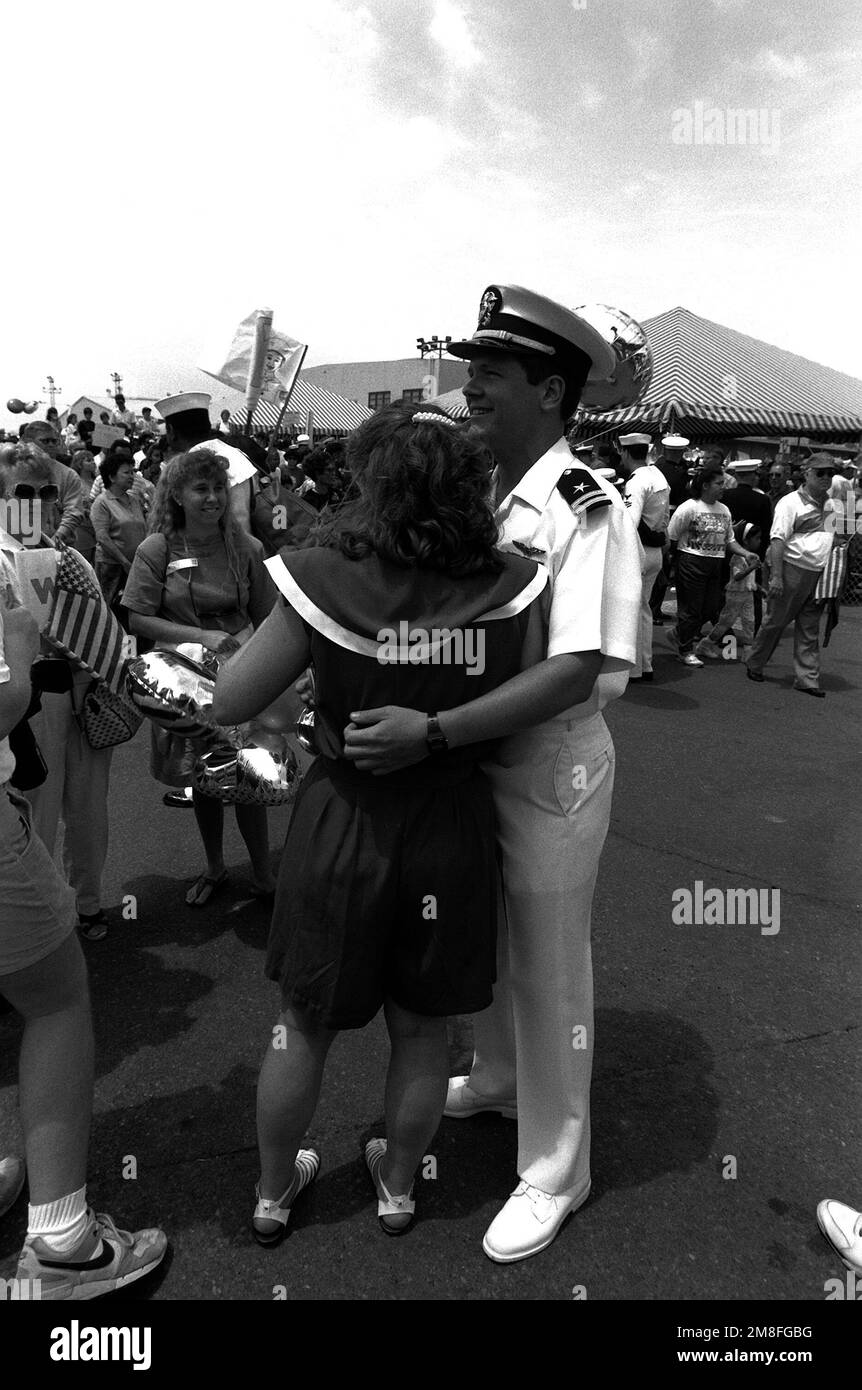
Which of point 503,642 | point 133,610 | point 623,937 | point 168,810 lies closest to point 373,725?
point 503,642

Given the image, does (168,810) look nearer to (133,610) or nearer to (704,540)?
(133,610)

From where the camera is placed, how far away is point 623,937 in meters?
3.23

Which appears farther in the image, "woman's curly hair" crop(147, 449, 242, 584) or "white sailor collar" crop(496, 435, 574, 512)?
"woman's curly hair" crop(147, 449, 242, 584)

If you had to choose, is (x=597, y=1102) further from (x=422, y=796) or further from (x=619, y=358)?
(x=619, y=358)

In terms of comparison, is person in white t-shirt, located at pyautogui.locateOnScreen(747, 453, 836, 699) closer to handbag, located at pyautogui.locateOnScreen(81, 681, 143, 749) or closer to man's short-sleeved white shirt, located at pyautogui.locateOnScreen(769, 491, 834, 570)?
man's short-sleeved white shirt, located at pyautogui.locateOnScreen(769, 491, 834, 570)

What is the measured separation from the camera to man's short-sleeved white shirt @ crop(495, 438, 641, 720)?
1.62 m

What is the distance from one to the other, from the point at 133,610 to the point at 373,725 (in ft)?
5.82

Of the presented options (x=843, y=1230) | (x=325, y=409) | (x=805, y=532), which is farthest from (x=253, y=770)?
(x=325, y=409)

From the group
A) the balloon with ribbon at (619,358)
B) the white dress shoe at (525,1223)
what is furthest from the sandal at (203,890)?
the balloon with ribbon at (619,358)

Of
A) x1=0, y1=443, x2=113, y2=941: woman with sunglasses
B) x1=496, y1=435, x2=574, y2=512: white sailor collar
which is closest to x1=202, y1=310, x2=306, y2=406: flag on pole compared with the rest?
x1=0, y1=443, x2=113, y2=941: woman with sunglasses

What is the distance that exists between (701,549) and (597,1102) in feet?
20.6

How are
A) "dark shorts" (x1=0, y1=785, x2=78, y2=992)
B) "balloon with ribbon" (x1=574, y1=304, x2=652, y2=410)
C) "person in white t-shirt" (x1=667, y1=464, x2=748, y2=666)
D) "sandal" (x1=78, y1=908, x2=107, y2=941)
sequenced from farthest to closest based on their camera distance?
"person in white t-shirt" (x1=667, y1=464, x2=748, y2=666), "sandal" (x1=78, y1=908, x2=107, y2=941), "balloon with ribbon" (x1=574, y1=304, x2=652, y2=410), "dark shorts" (x1=0, y1=785, x2=78, y2=992)

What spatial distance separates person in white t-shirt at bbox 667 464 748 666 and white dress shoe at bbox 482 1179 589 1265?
21.8ft
